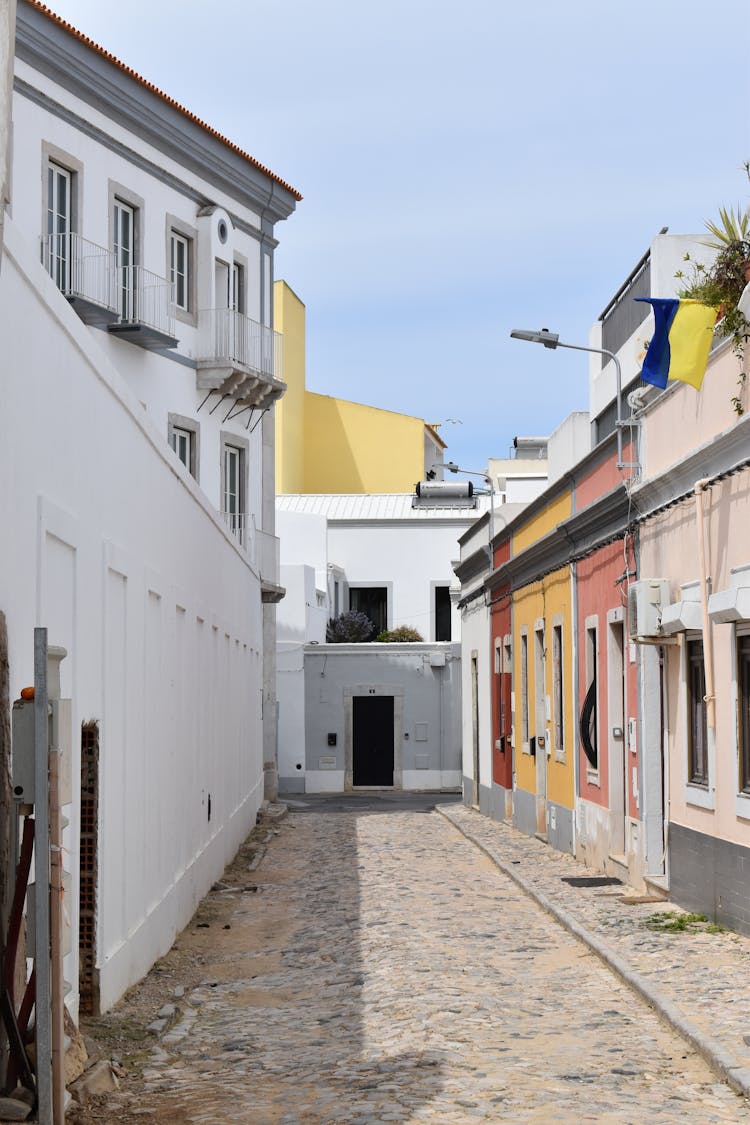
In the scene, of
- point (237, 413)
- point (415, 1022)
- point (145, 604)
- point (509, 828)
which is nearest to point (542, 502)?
point (509, 828)

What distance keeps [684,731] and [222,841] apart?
6.82m

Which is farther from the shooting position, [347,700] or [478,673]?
[347,700]

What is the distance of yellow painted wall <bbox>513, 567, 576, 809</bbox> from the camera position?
19.6 metres

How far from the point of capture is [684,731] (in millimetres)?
13477

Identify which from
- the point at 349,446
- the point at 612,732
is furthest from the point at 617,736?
the point at 349,446

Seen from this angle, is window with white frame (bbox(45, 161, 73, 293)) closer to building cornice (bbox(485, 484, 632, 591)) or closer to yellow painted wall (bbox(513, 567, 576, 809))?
building cornice (bbox(485, 484, 632, 591))

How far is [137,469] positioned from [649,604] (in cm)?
497

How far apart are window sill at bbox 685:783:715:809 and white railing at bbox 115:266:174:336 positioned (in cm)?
1224

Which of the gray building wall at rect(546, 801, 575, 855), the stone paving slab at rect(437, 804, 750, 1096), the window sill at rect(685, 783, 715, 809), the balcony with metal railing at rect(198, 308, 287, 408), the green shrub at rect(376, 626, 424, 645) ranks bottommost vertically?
the stone paving slab at rect(437, 804, 750, 1096)

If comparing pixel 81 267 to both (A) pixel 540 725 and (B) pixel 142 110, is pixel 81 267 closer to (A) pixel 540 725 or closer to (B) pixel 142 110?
(B) pixel 142 110

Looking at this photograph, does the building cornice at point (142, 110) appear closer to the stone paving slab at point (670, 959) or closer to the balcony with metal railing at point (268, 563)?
the balcony with metal railing at point (268, 563)

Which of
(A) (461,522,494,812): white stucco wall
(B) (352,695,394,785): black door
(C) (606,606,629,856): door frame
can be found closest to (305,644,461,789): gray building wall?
(B) (352,695,394,785): black door

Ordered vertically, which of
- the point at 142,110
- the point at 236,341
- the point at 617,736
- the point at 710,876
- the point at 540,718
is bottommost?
the point at 710,876

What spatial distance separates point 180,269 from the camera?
25469mm
